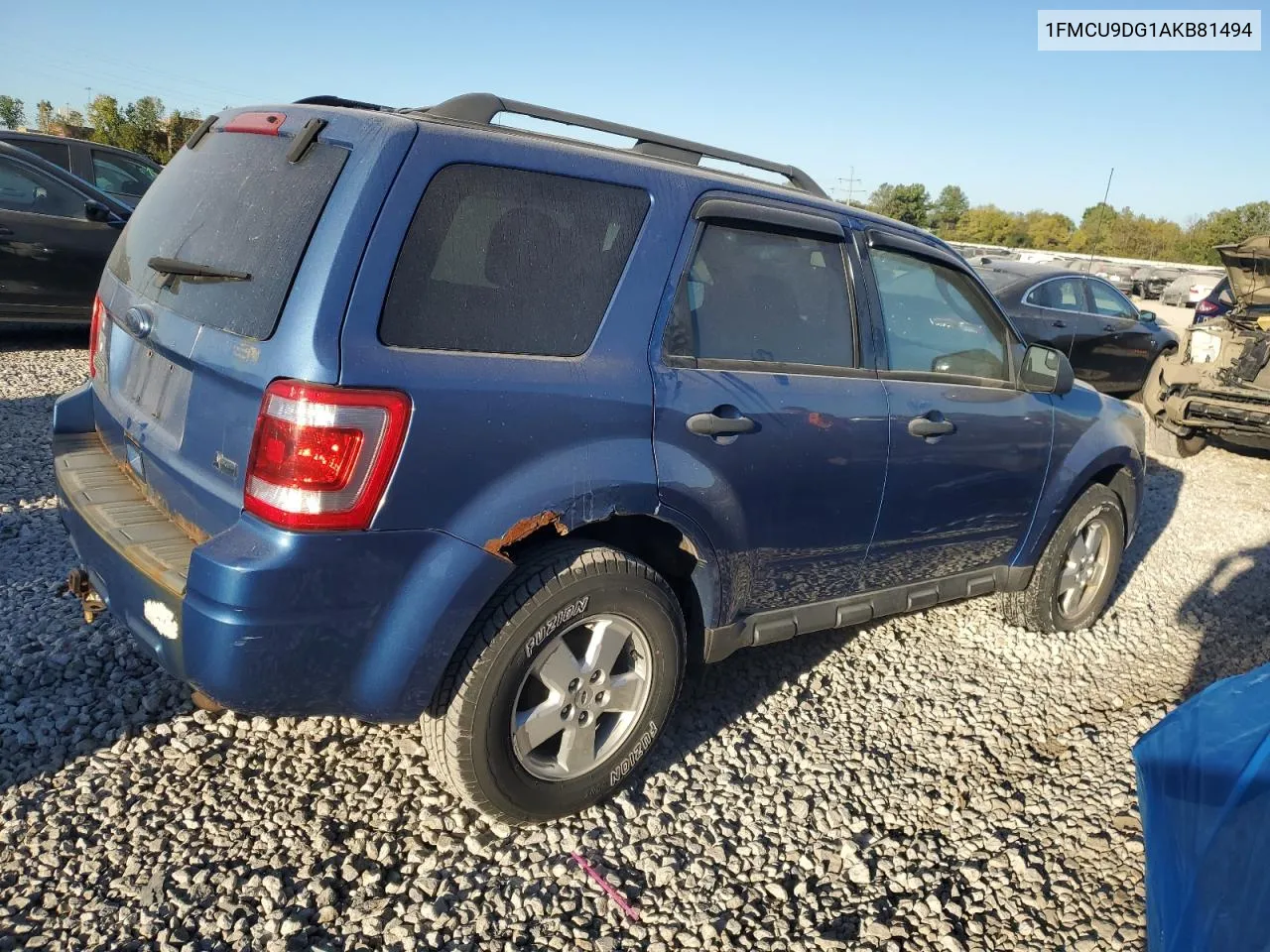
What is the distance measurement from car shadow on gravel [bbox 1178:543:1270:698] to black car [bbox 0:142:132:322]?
8235 millimetres

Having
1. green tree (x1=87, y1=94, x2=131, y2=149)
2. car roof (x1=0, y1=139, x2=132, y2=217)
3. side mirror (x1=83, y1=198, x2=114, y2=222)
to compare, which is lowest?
side mirror (x1=83, y1=198, x2=114, y2=222)

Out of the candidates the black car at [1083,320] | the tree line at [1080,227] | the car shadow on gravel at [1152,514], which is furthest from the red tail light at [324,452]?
the tree line at [1080,227]

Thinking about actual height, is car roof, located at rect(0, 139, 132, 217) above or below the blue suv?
above

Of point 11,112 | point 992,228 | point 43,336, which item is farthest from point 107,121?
point 992,228

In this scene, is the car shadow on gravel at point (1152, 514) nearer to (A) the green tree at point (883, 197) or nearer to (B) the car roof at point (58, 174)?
(B) the car roof at point (58, 174)

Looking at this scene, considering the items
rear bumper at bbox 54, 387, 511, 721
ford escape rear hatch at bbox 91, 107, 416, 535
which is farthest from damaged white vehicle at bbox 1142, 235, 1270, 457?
ford escape rear hatch at bbox 91, 107, 416, 535

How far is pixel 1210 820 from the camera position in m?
1.80

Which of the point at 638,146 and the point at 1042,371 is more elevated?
the point at 638,146

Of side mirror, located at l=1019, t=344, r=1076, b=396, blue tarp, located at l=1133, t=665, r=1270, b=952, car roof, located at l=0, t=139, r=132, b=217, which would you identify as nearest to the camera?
blue tarp, located at l=1133, t=665, r=1270, b=952

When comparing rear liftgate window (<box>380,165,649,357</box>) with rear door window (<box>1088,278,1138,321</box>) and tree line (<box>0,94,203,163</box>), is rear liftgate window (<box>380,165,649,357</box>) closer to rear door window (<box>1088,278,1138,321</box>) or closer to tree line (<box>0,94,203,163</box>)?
rear door window (<box>1088,278,1138,321</box>)

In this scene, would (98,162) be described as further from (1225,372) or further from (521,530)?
(1225,372)

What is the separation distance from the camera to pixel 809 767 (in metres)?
3.19

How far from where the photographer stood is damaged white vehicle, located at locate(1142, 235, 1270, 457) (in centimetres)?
809

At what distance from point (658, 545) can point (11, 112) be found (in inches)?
2012
